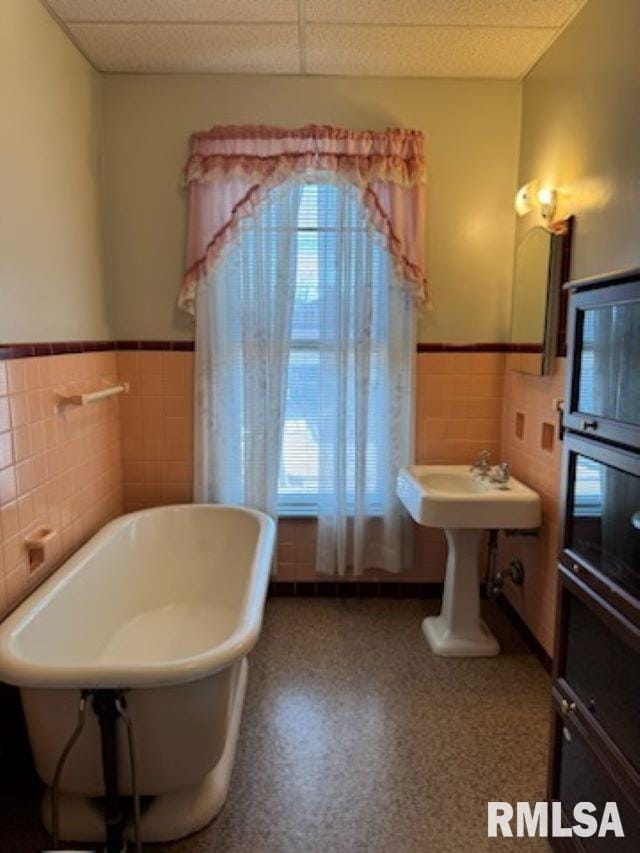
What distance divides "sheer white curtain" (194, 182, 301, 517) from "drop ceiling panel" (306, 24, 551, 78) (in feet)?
1.94

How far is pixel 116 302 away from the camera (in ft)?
9.45

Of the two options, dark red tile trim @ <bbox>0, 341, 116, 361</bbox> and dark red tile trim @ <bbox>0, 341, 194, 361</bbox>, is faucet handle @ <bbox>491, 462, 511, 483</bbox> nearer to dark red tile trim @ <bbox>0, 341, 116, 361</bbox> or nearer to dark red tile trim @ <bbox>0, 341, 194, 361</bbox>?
dark red tile trim @ <bbox>0, 341, 194, 361</bbox>

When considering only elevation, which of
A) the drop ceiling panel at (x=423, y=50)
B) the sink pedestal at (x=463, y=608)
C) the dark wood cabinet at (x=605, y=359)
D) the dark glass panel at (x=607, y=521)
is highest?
the drop ceiling panel at (x=423, y=50)

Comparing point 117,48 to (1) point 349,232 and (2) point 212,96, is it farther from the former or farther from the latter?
(1) point 349,232

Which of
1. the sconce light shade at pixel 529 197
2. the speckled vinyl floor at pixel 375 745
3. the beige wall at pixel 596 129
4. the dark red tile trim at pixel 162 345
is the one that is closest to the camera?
the speckled vinyl floor at pixel 375 745

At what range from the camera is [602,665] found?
4.35ft

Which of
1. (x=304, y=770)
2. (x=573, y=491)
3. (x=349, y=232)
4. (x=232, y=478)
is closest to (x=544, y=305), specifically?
(x=349, y=232)

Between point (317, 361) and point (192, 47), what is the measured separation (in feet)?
5.03

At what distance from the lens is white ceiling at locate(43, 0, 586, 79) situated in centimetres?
217

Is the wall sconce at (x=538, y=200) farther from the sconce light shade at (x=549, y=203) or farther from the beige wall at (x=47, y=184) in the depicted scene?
the beige wall at (x=47, y=184)

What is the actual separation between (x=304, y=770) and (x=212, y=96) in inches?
117

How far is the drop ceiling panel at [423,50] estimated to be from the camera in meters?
2.33

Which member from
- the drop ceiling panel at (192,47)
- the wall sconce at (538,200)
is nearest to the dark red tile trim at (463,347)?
the wall sconce at (538,200)

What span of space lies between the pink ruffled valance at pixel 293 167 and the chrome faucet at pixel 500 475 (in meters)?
1.22
